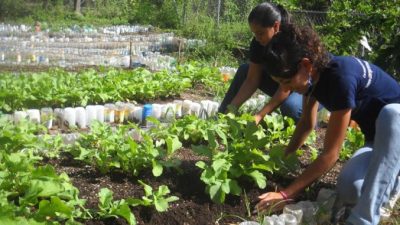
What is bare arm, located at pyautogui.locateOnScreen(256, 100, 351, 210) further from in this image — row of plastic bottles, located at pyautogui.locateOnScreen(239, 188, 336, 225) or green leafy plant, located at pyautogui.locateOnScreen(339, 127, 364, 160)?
green leafy plant, located at pyautogui.locateOnScreen(339, 127, 364, 160)

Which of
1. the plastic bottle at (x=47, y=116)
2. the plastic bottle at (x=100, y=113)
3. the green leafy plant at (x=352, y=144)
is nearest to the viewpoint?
the green leafy plant at (x=352, y=144)

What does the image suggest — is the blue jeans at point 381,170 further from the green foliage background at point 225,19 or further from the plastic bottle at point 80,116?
the green foliage background at point 225,19

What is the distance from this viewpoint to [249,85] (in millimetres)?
3910

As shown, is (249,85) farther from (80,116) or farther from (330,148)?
(80,116)

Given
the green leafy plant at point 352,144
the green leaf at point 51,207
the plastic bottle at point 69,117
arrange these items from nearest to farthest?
1. the green leaf at point 51,207
2. the green leafy plant at point 352,144
3. the plastic bottle at point 69,117

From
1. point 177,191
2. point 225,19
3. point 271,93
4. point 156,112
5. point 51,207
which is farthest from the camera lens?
point 225,19

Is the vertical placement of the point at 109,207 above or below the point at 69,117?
above

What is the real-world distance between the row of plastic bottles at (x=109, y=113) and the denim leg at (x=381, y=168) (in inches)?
79.0

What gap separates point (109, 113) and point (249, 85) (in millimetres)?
1507

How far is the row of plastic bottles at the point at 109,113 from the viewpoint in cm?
442

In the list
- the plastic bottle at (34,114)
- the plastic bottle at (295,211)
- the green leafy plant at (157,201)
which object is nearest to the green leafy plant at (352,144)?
the plastic bottle at (295,211)

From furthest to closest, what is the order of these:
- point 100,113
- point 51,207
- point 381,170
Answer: point 100,113 → point 381,170 → point 51,207

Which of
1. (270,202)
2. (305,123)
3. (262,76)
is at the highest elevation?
(262,76)

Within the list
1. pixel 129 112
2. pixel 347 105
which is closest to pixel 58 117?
pixel 129 112
